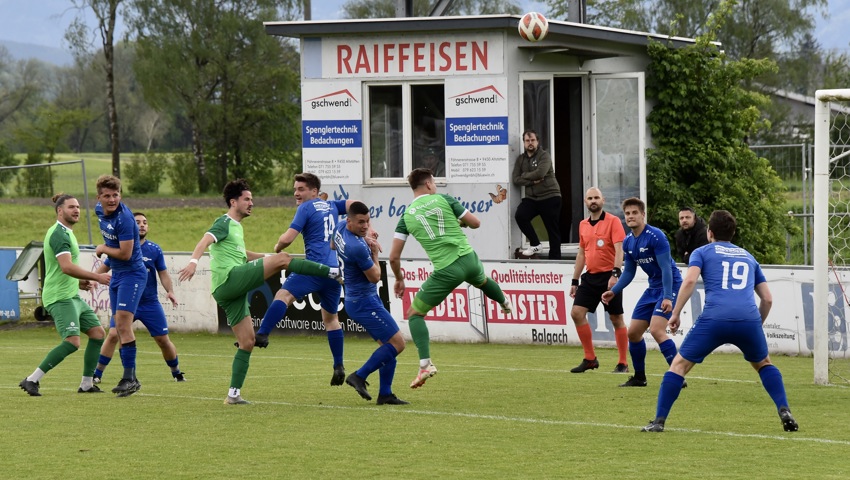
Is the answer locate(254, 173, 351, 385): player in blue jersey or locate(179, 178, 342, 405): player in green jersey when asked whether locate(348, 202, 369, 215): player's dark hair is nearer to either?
locate(179, 178, 342, 405): player in green jersey

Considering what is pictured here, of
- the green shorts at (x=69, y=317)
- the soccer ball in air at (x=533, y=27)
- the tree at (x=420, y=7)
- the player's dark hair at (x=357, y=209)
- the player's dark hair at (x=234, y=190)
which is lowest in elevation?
the green shorts at (x=69, y=317)

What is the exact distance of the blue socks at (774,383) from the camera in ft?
32.4

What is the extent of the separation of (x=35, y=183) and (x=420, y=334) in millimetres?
26095

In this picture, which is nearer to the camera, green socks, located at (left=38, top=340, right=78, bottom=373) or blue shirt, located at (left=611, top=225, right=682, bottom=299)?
blue shirt, located at (left=611, top=225, right=682, bottom=299)

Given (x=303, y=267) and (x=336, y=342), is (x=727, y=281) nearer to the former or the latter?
(x=303, y=267)

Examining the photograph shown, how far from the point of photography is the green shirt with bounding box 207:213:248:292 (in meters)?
13.2

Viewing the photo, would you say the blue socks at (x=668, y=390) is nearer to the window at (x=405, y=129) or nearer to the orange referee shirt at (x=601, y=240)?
the orange referee shirt at (x=601, y=240)

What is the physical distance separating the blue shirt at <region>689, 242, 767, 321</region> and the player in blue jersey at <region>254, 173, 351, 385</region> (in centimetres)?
464

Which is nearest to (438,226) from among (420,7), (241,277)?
(241,277)

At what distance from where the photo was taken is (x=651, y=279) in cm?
1335

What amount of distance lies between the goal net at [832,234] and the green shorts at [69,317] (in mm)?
7700

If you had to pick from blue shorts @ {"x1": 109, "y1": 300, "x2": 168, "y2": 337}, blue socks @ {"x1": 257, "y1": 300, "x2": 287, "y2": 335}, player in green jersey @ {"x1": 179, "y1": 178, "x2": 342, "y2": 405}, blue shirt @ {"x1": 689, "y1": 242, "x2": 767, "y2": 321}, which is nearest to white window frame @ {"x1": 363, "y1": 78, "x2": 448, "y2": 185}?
blue socks @ {"x1": 257, "y1": 300, "x2": 287, "y2": 335}

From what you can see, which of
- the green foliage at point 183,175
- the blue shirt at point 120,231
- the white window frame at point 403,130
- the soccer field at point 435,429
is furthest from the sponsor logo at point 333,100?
the green foliage at point 183,175

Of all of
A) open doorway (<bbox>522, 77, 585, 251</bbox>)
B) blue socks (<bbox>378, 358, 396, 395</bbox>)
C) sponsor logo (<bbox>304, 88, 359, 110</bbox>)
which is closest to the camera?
blue socks (<bbox>378, 358, 396, 395</bbox>)
